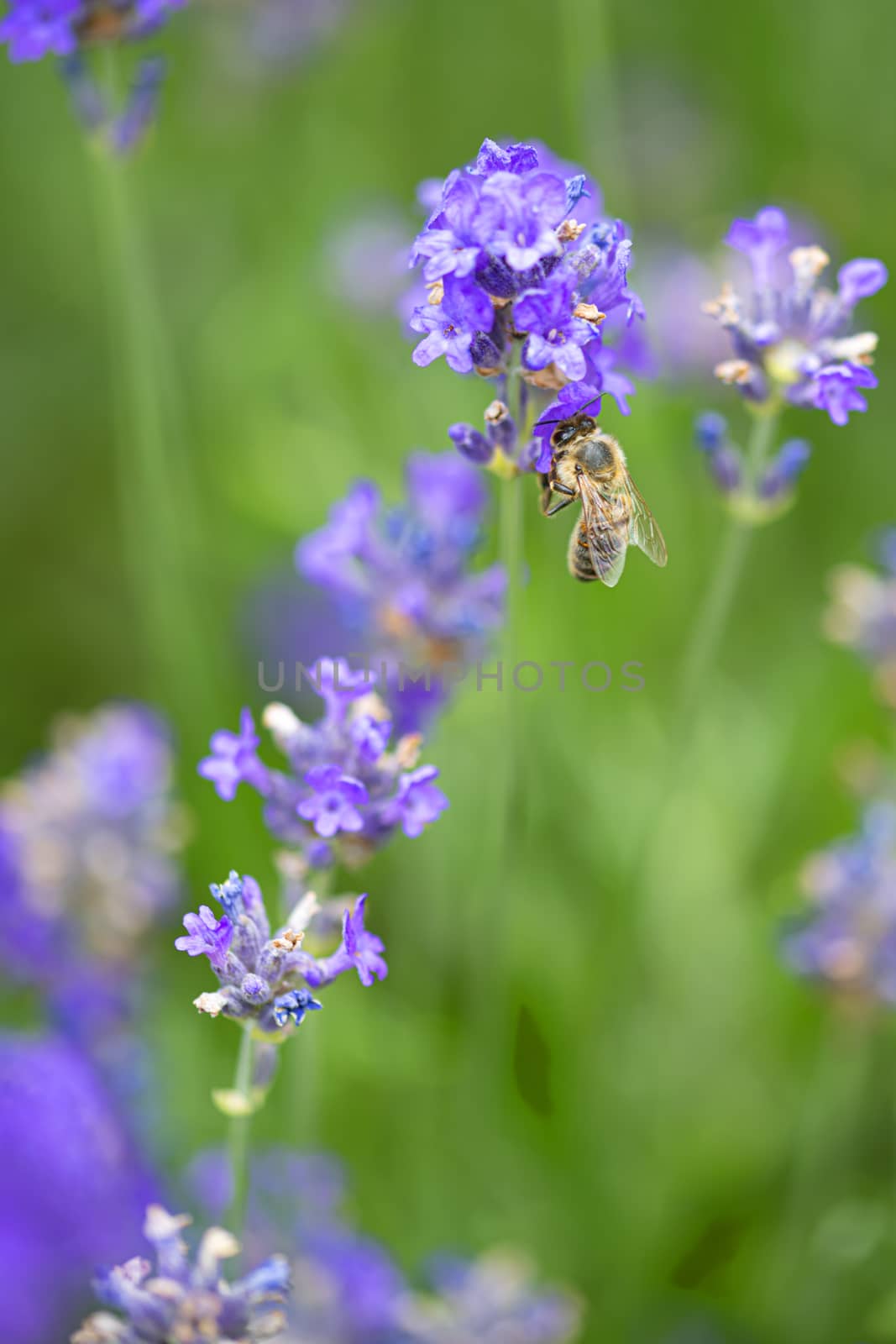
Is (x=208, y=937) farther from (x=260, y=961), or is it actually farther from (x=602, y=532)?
(x=602, y=532)

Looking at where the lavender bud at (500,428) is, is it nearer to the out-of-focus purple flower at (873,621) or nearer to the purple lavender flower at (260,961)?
the purple lavender flower at (260,961)

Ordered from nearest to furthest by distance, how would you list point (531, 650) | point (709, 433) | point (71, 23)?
point (709, 433)
point (71, 23)
point (531, 650)

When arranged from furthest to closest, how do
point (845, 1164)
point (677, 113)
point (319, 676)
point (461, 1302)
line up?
point (677, 113) → point (845, 1164) → point (461, 1302) → point (319, 676)

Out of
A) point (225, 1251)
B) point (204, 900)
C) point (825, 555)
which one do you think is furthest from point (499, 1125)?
point (825, 555)

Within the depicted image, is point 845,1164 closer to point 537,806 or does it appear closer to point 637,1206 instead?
point 637,1206

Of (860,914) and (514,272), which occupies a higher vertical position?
(514,272)

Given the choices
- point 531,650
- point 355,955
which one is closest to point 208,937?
point 355,955

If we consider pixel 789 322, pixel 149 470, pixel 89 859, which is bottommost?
pixel 89 859
